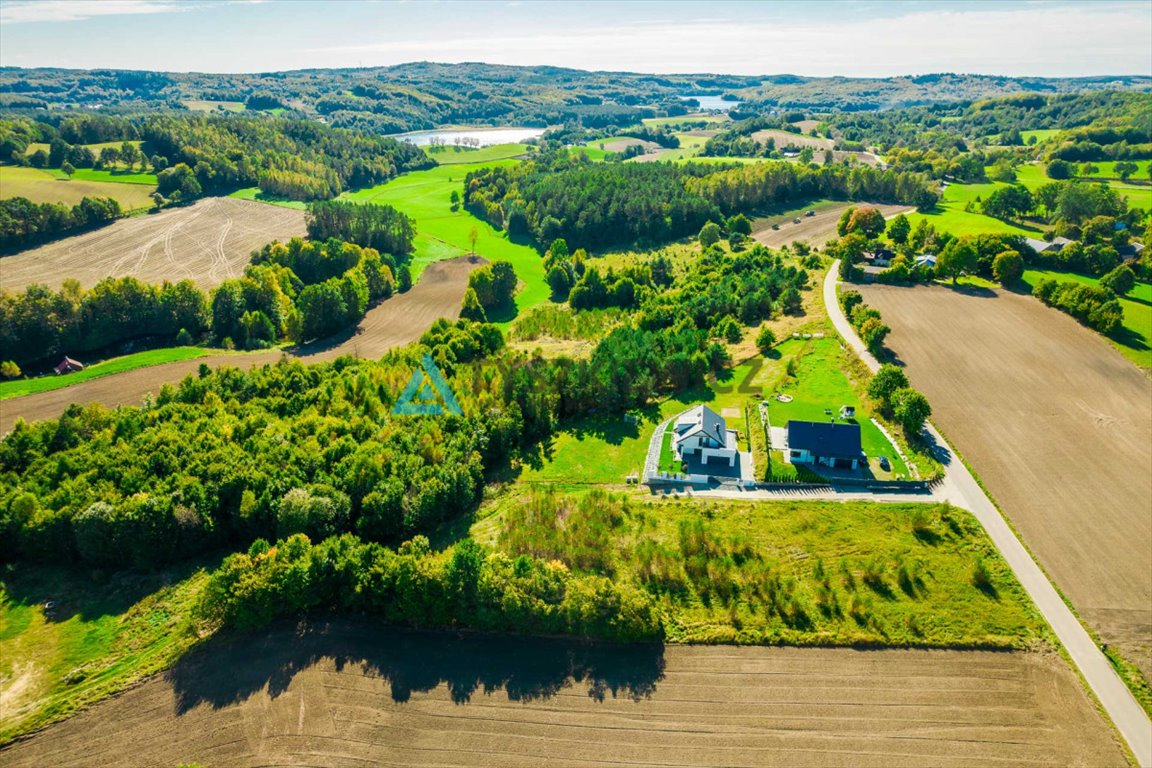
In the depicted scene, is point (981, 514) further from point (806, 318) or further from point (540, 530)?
point (806, 318)

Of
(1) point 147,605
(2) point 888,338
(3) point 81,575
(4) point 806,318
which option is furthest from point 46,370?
(2) point 888,338

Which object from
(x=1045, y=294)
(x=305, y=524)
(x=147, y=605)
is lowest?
(x=147, y=605)

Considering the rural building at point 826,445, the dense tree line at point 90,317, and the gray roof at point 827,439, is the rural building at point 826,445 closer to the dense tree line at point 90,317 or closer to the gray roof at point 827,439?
the gray roof at point 827,439

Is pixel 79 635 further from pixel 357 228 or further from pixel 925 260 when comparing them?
pixel 925 260

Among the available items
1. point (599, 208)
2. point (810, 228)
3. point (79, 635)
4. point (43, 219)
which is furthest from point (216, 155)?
point (79, 635)

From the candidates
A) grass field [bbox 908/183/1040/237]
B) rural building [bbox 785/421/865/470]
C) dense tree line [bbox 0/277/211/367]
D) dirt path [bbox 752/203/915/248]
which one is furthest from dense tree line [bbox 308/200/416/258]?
grass field [bbox 908/183/1040/237]

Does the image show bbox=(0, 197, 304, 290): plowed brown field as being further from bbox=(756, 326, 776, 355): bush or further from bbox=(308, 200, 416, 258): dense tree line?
bbox=(756, 326, 776, 355): bush
